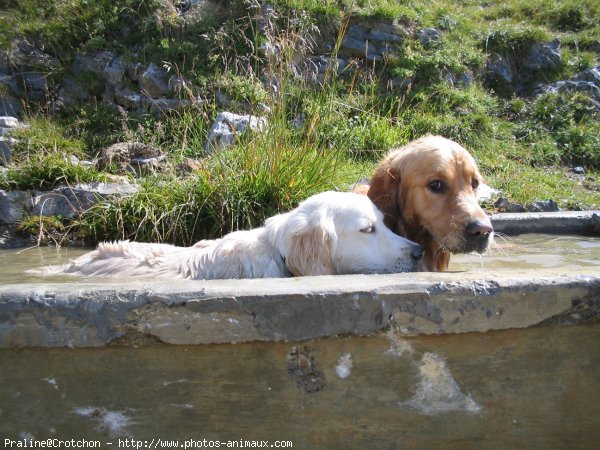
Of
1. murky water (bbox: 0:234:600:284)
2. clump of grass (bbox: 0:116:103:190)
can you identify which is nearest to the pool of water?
murky water (bbox: 0:234:600:284)

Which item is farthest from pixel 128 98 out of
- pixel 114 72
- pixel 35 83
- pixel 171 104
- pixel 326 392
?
pixel 326 392

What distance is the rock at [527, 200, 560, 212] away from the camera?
22.2ft

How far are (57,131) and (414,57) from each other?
6.18m

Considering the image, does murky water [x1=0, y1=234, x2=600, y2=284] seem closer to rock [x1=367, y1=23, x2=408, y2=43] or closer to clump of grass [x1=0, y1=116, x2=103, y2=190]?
clump of grass [x1=0, y1=116, x2=103, y2=190]

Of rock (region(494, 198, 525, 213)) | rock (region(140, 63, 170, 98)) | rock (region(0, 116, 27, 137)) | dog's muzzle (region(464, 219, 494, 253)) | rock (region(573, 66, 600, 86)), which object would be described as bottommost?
rock (region(494, 198, 525, 213))

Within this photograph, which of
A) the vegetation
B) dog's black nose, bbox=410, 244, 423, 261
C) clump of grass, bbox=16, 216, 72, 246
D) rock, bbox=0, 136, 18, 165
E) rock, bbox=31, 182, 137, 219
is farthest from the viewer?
rock, bbox=0, 136, 18, 165

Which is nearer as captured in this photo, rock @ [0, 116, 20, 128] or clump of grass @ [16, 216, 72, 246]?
clump of grass @ [16, 216, 72, 246]

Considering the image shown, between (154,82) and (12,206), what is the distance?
3934 millimetres

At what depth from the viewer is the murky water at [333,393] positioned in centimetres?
219

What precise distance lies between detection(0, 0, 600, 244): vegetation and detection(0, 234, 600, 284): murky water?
70 centimetres

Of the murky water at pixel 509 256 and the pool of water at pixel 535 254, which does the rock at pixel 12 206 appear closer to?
the murky water at pixel 509 256

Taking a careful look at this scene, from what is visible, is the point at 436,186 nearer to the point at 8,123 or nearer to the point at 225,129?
the point at 225,129

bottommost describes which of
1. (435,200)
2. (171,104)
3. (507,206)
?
(507,206)

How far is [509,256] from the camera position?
4.34 metres
